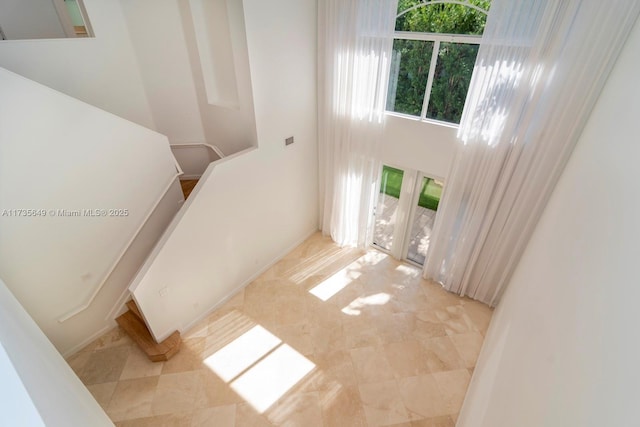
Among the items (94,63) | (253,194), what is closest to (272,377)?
(253,194)

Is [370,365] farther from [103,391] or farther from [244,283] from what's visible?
[103,391]

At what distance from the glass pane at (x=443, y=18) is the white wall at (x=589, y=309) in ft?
5.35

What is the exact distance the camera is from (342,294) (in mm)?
5285

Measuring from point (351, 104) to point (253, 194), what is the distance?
2145 millimetres

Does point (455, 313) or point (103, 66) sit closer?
point (103, 66)

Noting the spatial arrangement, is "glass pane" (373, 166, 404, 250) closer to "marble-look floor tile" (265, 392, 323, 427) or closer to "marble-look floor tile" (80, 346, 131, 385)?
"marble-look floor tile" (265, 392, 323, 427)

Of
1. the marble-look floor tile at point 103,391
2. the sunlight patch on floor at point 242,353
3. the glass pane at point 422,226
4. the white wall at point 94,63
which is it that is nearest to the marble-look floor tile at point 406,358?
the sunlight patch on floor at point 242,353

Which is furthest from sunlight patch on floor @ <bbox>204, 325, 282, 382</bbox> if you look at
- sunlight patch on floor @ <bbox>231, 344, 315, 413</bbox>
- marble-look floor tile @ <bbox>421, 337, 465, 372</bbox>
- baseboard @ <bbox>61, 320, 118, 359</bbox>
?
marble-look floor tile @ <bbox>421, 337, 465, 372</bbox>

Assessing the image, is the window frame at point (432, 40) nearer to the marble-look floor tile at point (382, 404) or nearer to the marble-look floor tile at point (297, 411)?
the marble-look floor tile at point (382, 404)

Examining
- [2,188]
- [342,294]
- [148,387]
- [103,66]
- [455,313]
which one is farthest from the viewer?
[342,294]

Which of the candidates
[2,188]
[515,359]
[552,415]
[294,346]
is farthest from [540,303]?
[2,188]

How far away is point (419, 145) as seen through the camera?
4.77 m

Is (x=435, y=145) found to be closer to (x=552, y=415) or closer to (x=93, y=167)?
(x=552, y=415)

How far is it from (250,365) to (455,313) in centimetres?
326
